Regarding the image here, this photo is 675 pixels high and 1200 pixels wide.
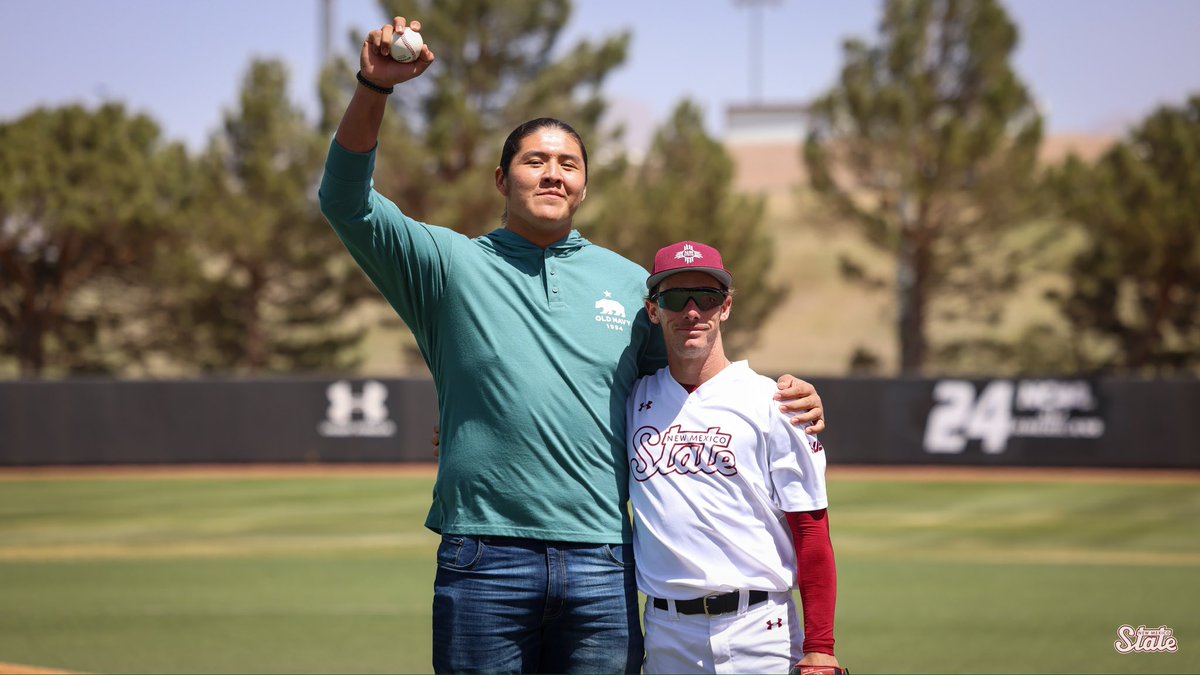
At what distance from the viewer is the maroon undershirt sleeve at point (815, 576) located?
325 centimetres

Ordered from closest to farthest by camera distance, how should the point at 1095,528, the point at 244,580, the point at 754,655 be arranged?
the point at 754,655 → the point at 244,580 → the point at 1095,528

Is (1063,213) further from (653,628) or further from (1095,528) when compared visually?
(653,628)

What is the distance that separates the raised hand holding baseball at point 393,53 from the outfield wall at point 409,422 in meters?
16.8

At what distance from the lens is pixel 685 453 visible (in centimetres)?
336

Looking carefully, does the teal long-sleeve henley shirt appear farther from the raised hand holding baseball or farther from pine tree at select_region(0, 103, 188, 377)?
pine tree at select_region(0, 103, 188, 377)

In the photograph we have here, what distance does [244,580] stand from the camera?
1027 centimetres

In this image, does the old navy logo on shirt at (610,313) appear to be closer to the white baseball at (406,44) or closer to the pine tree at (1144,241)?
the white baseball at (406,44)

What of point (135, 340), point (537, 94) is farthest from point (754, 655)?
point (135, 340)

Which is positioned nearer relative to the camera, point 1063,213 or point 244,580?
point 244,580

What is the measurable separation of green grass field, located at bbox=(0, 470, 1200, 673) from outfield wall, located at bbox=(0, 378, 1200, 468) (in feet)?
6.84

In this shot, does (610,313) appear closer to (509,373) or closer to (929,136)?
(509,373)

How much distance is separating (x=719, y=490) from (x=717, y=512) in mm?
65

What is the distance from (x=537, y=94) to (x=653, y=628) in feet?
103

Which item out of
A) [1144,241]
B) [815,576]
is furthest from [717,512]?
[1144,241]
